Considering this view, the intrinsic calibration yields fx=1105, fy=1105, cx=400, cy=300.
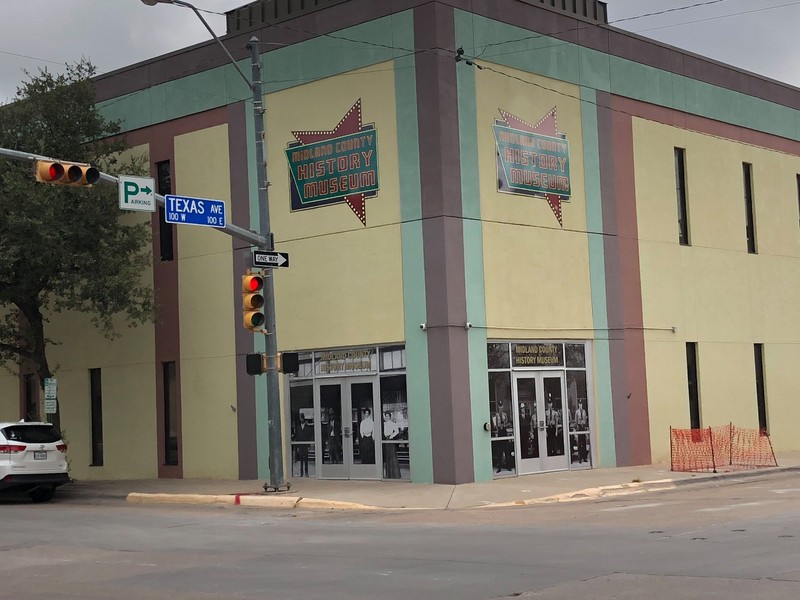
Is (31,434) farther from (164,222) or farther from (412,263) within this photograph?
(412,263)

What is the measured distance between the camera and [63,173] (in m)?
18.6

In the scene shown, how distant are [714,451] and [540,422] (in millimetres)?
5537

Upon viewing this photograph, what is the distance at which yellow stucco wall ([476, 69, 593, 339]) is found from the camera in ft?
80.5

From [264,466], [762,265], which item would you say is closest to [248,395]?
[264,466]

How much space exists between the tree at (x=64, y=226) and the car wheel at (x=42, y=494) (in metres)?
4.40

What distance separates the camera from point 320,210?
84.2 ft

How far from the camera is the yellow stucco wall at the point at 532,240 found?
966 inches

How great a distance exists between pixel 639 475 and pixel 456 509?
611cm

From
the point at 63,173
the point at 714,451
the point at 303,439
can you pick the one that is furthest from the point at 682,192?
the point at 63,173

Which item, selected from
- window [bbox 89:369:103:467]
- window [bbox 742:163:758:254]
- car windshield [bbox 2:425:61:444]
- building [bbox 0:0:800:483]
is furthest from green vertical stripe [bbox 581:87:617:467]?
window [bbox 89:369:103:467]

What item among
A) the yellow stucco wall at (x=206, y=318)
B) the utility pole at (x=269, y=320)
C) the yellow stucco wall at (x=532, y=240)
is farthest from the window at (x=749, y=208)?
the utility pole at (x=269, y=320)

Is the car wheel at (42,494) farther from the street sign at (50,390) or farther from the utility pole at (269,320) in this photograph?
the utility pole at (269,320)

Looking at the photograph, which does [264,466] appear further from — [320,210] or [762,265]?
[762,265]

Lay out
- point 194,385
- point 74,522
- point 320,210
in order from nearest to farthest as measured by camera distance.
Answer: point 74,522
point 320,210
point 194,385
